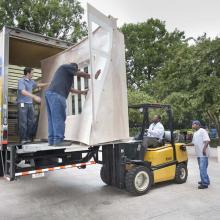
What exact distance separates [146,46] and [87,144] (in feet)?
105

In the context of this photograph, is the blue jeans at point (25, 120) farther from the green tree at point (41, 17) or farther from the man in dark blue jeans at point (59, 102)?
the green tree at point (41, 17)

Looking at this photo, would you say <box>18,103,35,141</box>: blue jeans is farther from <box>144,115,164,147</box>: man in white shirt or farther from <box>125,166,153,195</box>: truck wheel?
<box>144,115,164,147</box>: man in white shirt

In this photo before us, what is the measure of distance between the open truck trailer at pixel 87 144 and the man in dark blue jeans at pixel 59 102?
222mm

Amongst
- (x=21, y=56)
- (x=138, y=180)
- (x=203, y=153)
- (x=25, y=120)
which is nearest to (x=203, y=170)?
(x=203, y=153)

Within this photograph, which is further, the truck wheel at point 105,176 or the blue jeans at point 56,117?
the truck wheel at point 105,176

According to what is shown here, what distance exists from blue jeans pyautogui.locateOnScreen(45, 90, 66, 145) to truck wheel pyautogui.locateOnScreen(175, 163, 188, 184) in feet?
11.7

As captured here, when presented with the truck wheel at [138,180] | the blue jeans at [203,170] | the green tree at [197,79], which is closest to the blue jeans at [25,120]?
the truck wheel at [138,180]

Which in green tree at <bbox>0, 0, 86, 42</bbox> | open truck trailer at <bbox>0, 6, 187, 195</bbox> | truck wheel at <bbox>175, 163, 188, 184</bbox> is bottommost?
truck wheel at <bbox>175, 163, 188, 184</bbox>

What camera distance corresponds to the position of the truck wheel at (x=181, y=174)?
8.21 m

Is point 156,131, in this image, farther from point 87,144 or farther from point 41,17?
point 41,17

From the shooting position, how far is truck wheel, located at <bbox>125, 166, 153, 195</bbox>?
7.01 meters

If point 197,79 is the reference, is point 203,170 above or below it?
below

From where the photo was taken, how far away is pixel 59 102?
6.21 metres

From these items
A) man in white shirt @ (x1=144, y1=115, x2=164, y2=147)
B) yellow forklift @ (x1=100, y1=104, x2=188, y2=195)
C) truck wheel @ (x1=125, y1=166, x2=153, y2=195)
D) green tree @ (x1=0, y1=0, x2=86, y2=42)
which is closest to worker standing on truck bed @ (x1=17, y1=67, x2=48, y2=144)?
yellow forklift @ (x1=100, y1=104, x2=188, y2=195)
